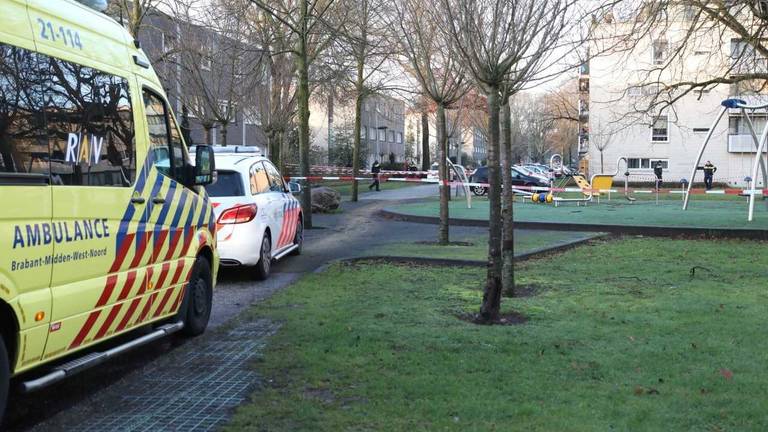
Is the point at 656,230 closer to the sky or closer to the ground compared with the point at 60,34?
closer to the ground

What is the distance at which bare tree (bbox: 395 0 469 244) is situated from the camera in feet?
37.6

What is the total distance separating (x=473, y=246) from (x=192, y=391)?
9.51 m

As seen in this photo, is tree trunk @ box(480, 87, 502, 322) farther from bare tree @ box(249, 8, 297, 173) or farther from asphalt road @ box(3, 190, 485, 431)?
bare tree @ box(249, 8, 297, 173)

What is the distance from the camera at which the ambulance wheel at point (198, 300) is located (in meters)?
6.86

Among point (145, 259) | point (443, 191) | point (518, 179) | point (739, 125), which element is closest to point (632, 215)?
point (443, 191)

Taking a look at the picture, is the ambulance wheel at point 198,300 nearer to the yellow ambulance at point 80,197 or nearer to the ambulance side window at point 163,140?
the yellow ambulance at point 80,197

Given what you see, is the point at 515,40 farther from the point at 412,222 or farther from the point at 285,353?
the point at 412,222

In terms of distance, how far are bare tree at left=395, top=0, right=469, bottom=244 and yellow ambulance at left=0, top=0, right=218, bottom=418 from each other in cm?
510

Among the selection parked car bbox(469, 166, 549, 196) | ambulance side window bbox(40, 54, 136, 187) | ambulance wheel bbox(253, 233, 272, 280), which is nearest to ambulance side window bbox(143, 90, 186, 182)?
ambulance side window bbox(40, 54, 136, 187)

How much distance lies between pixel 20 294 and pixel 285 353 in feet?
8.01

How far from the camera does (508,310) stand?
7.87 metres

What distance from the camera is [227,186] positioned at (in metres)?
10.3

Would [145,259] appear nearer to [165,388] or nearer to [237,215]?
[165,388]

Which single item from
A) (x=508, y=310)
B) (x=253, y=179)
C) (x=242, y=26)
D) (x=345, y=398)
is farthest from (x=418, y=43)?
(x=242, y=26)
